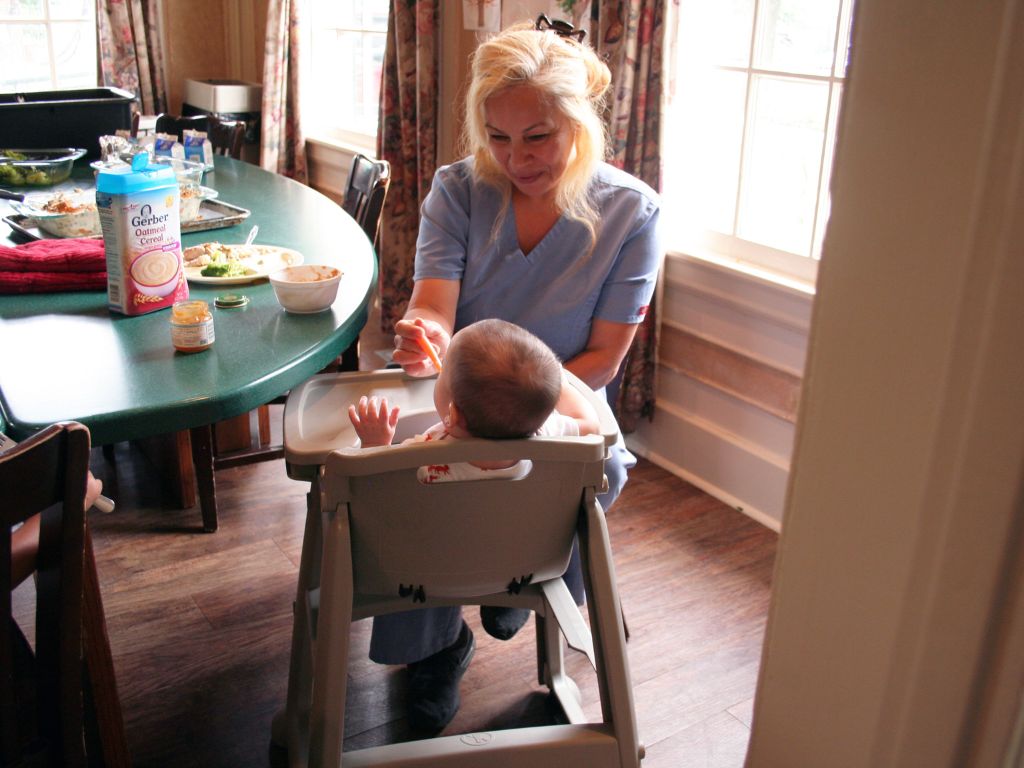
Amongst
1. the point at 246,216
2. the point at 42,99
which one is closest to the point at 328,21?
the point at 42,99

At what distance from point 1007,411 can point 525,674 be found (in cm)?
169

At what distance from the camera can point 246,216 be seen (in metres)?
2.30

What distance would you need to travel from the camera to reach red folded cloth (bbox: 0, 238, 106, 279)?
5.62ft

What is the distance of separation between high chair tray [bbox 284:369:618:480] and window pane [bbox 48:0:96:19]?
393cm

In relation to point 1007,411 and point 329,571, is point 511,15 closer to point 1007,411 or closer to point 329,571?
point 329,571

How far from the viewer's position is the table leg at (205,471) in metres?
2.31

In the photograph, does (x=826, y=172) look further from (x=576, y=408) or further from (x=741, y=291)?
(x=576, y=408)

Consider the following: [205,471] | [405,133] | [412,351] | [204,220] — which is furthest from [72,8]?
[412,351]

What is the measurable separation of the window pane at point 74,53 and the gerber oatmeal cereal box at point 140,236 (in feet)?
11.8

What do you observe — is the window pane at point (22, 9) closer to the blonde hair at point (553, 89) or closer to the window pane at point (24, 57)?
the window pane at point (24, 57)

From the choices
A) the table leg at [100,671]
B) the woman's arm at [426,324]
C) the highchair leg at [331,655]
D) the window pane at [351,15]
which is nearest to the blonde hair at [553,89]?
the woman's arm at [426,324]

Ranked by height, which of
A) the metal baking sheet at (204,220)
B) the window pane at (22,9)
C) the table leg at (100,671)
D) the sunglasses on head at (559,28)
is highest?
the window pane at (22,9)

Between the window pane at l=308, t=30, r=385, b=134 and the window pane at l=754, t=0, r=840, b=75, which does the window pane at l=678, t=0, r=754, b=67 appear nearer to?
the window pane at l=754, t=0, r=840, b=75

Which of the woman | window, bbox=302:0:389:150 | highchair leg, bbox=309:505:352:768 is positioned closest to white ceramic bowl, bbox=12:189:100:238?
the woman
